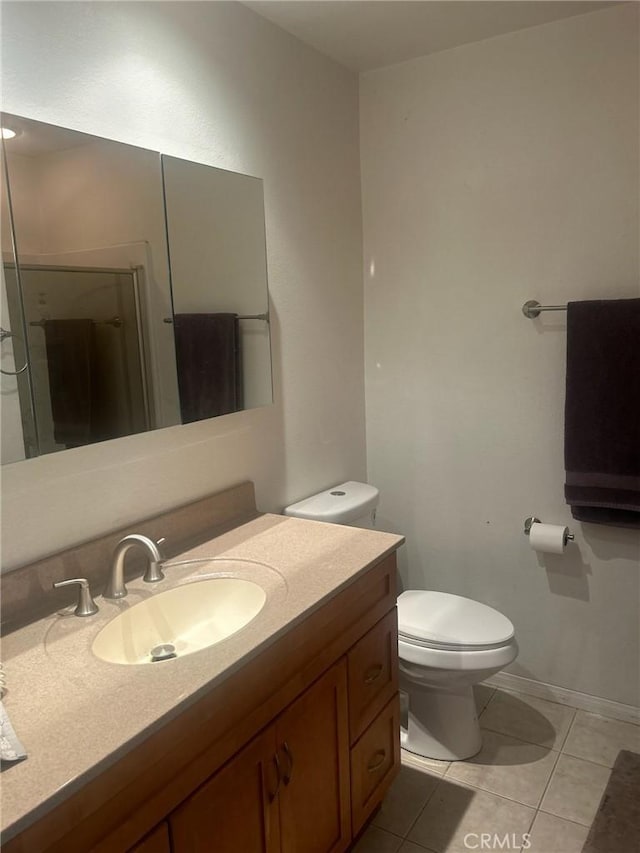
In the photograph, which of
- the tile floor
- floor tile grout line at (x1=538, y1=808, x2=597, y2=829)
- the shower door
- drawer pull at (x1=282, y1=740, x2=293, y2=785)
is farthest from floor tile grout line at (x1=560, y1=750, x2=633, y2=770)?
the shower door

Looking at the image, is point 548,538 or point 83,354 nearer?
point 83,354

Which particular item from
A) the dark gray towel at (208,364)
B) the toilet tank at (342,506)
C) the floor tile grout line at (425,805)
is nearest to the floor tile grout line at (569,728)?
the floor tile grout line at (425,805)

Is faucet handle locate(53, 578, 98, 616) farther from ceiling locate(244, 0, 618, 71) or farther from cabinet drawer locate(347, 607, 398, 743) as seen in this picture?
ceiling locate(244, 0, 618, 71)

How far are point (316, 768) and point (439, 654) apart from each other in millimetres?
641

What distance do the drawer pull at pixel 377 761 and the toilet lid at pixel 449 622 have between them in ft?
1.17

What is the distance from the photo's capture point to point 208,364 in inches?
72.2

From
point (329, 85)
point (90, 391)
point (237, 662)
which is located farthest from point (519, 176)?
point (237, 662)

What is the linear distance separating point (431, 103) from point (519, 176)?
438mm

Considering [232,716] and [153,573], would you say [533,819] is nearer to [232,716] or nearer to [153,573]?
[232,716]

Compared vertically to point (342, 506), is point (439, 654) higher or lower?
lower

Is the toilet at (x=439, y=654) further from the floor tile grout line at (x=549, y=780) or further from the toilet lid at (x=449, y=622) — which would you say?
the floor tile grout line at (x=549, y=780)

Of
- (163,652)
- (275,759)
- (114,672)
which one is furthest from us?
(163,652)

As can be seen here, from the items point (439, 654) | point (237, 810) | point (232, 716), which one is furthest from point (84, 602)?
point (439, 654)

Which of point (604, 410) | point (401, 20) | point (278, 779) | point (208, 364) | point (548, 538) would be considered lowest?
point (278, 779)
